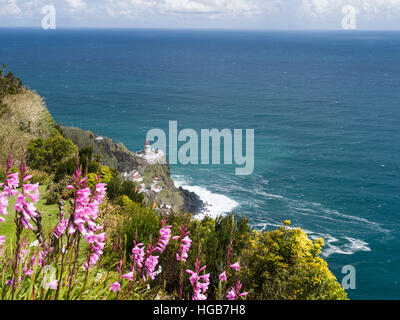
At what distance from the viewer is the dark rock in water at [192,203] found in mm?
44375

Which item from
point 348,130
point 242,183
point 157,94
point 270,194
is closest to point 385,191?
point 270,194

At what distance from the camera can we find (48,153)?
1978cm

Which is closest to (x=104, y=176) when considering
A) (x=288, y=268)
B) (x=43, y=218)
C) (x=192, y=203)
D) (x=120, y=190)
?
(x=120, y=190)

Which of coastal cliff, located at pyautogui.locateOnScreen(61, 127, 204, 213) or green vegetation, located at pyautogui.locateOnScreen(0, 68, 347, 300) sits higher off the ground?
green vegetation, located at pyautogui.locateOnScreen(0, 68, 347, 300)

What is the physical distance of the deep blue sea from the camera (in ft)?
132

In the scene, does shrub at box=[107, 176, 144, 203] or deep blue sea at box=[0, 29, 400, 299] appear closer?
shrub at box=[107, 176, 144, 203]

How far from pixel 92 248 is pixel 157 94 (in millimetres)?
113560

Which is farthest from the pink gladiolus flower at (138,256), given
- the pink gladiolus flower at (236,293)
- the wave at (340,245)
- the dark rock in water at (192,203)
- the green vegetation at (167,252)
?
the dark rock in water at (192,203)

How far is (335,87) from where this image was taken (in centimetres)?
12644

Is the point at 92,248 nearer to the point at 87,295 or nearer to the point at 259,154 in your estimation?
the point at 87,295

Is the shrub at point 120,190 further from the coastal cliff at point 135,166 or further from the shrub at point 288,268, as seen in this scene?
the coastal cliff at point 135,166

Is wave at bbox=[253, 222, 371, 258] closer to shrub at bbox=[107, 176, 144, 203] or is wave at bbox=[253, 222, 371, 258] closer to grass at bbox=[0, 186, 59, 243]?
shrub at bbox=[107, 176, 144, 203]

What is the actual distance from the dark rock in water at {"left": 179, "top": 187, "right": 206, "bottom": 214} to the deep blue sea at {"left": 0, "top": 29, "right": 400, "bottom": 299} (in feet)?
4.83

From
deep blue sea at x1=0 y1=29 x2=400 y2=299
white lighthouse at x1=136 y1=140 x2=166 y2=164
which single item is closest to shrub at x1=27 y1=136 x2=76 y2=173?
deep blue sea at x1=0 y1=29 x2=400 y2=299
